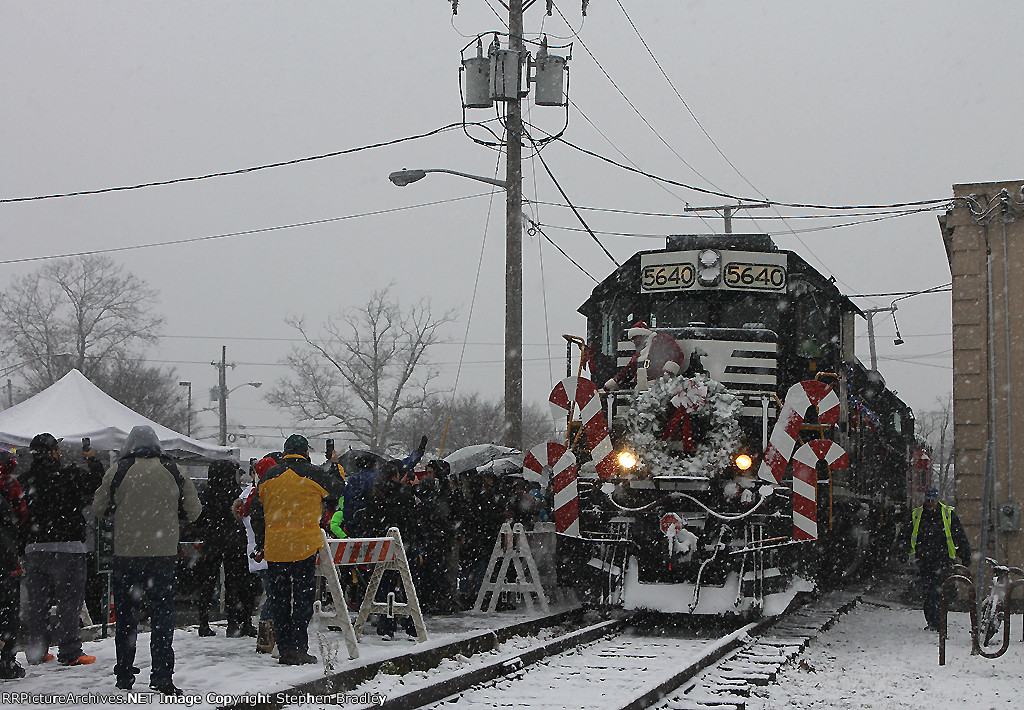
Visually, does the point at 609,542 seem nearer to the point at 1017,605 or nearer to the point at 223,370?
the point at 1017,605

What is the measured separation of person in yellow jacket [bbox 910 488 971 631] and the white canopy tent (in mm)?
9726

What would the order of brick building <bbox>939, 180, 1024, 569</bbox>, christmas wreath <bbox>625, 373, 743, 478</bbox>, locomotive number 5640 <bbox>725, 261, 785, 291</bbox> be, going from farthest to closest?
1. brick building <bbox>939, 180, 1024, 569</bbox>
2. locomotive number 5640 <bbox>725, 261, 785, 291</bbox>
3. christmas wreath <bbox>625, 373, 743, 478</bbox>

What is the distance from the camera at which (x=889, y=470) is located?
60.6ft

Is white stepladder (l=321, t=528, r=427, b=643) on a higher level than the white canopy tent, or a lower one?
lower

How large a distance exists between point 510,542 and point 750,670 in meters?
4.01

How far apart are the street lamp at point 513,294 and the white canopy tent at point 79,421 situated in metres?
4.24

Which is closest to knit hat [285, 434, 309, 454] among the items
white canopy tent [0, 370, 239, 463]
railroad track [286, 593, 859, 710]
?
railroad track [286, 593, 859, 710]

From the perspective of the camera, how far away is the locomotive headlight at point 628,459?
1082cm

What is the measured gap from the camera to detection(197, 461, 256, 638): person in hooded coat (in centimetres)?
880

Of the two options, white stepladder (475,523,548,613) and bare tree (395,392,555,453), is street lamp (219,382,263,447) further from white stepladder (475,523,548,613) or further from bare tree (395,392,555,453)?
white stepladder (475,523,548,613)

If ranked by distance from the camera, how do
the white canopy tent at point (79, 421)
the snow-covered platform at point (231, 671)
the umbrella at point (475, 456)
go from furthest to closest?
the umbrella at point (475, 456)
the white canopy tent at point (79, 421)
the snow-covered platform at point (231, 671)

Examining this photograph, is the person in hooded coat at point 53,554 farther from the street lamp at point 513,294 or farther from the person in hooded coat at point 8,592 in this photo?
the street lamp at point 513,294

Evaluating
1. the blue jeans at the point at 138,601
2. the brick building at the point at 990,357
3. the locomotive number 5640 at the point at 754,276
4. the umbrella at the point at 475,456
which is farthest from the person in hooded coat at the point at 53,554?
the brick building at the point at 990,357

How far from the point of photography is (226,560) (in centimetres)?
884
